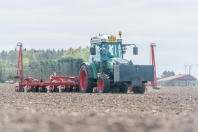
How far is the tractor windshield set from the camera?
16.8 m

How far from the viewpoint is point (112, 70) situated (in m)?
16.4

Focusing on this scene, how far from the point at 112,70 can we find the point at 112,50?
1.19 metres

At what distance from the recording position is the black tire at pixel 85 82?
55.5 feet

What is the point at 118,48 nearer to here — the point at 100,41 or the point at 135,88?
the point at 100,41

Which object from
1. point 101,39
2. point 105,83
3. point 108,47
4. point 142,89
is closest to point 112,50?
point 108,47

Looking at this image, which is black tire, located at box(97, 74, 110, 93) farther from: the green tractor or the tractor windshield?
the tractor windshield

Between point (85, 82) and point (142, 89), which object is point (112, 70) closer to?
point (142, 89)

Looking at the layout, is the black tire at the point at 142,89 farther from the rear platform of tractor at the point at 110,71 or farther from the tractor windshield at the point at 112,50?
the tractor windshield at the point at 112,50

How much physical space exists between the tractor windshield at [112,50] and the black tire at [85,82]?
1.43m

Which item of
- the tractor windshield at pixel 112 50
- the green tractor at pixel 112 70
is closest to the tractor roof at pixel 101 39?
the green tractor at pixel 112 70

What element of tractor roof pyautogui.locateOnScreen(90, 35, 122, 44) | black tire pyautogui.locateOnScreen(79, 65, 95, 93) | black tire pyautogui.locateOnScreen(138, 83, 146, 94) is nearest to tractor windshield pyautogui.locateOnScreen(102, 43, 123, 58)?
tractor roof pyautogui.locateOnScreen(90, 35, 122, 44)

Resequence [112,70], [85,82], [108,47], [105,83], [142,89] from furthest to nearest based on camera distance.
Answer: [85,82] < [108,47] < [142,89] < [112,70] < [105,83]

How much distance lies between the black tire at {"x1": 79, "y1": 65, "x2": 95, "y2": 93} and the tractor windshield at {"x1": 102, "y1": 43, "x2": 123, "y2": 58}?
4.69 feet

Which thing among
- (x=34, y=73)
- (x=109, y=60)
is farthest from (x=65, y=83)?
(x=34, y=73)
